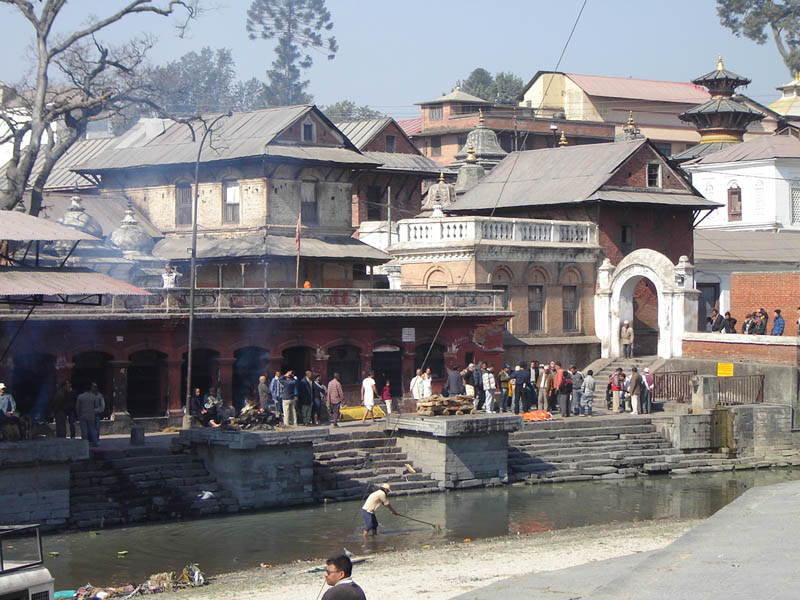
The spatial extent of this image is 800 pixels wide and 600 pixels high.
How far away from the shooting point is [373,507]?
26281mm

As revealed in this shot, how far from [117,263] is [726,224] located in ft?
116

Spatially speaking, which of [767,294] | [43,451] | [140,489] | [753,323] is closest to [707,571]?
[43,451]

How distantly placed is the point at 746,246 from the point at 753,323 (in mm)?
11325

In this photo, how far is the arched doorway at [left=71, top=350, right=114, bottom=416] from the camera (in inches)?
1341

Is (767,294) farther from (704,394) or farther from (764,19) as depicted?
(764,19)

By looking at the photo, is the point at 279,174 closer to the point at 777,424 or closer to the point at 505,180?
the point at 505,180

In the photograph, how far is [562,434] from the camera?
36.4m

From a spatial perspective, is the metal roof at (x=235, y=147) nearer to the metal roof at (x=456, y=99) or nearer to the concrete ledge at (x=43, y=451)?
the concrete ledge at (x=43, y=451)

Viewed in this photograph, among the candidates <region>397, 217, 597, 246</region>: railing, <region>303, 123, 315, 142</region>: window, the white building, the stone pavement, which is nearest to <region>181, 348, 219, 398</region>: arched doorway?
<region>397, 217, 597, 246</region>: railing

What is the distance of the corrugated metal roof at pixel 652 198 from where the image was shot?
46844mm

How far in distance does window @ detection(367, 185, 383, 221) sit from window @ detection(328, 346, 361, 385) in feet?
71.0

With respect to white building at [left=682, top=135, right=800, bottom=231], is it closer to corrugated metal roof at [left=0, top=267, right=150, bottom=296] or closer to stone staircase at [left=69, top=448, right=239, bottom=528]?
stone staircase at [left=69, top=448, right=239, bottom=528]

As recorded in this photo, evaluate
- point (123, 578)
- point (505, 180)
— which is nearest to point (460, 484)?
point (123, 578)

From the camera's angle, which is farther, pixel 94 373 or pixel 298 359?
pixel 298 359
